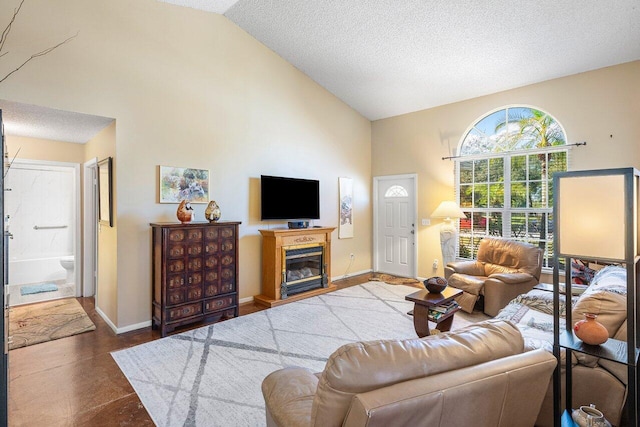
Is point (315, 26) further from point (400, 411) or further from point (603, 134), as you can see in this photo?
point (400, 411)

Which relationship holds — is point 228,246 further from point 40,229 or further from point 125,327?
point 40,229

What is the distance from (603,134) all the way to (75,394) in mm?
6219

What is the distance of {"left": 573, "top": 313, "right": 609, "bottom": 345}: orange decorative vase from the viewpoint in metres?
1.47

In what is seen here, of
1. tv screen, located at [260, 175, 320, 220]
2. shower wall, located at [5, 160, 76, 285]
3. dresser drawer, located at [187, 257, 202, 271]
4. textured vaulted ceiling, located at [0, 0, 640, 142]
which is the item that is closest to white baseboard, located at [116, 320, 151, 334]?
dresser drawer, located at [187, 257, 202, 271]

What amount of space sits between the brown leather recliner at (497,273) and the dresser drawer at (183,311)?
3.29m

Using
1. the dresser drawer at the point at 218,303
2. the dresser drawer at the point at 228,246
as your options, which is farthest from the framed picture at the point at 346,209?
the dresser drawer at the point at 218,303

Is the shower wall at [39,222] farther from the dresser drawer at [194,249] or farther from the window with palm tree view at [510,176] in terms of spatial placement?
the window with palm tree view at [510,176]

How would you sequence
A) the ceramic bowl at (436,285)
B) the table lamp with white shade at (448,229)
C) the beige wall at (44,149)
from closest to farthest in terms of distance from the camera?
the ceramic bowl at (436,285)
the beige wall at (44,149)
the table lamp with white shade at (448,229)

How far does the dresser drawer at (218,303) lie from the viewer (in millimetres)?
3787

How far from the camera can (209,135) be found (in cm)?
423

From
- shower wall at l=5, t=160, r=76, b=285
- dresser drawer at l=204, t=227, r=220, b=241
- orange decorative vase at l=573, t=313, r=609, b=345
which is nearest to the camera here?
orange decorative vase at l=573, t=313, r=609, b=345

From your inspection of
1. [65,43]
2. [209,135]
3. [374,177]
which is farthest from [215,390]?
[374,177]

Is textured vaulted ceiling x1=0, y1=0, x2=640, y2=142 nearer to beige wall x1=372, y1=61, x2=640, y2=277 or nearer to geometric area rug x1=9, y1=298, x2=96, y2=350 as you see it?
beige wall x1=372, y1=61, x2=640, y2=277

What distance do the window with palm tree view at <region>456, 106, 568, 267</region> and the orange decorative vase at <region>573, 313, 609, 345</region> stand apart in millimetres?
3642
